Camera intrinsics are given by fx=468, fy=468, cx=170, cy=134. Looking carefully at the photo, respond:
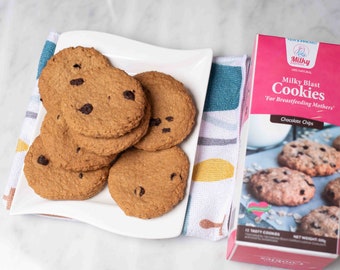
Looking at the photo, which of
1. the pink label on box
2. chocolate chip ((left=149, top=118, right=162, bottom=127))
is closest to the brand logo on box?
the pink label on box

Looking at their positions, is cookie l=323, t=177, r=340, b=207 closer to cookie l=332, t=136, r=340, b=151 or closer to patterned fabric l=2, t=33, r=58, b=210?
cookie l=332, t=136, r=340, b=151

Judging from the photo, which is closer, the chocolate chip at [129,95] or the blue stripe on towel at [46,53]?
the chocolate chip at [129,95]

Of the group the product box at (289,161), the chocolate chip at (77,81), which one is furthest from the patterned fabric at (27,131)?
the product box at (289,161)

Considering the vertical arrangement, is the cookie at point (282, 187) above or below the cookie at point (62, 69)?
below

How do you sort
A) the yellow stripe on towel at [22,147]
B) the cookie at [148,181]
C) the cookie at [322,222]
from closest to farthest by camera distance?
1. the cookie at [322,222]
2. the cookie at [148,181]
3. the yellow stripe on towel at [22,147]

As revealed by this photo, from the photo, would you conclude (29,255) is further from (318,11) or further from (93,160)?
(318,11)

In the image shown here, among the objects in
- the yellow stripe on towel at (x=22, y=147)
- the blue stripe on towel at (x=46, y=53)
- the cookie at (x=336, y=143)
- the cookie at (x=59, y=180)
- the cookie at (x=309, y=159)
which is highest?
the blue stripe on towel at (x=46, y=53)

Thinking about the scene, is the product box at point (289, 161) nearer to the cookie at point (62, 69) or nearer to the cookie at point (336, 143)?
the cookie at point (336, 143)
